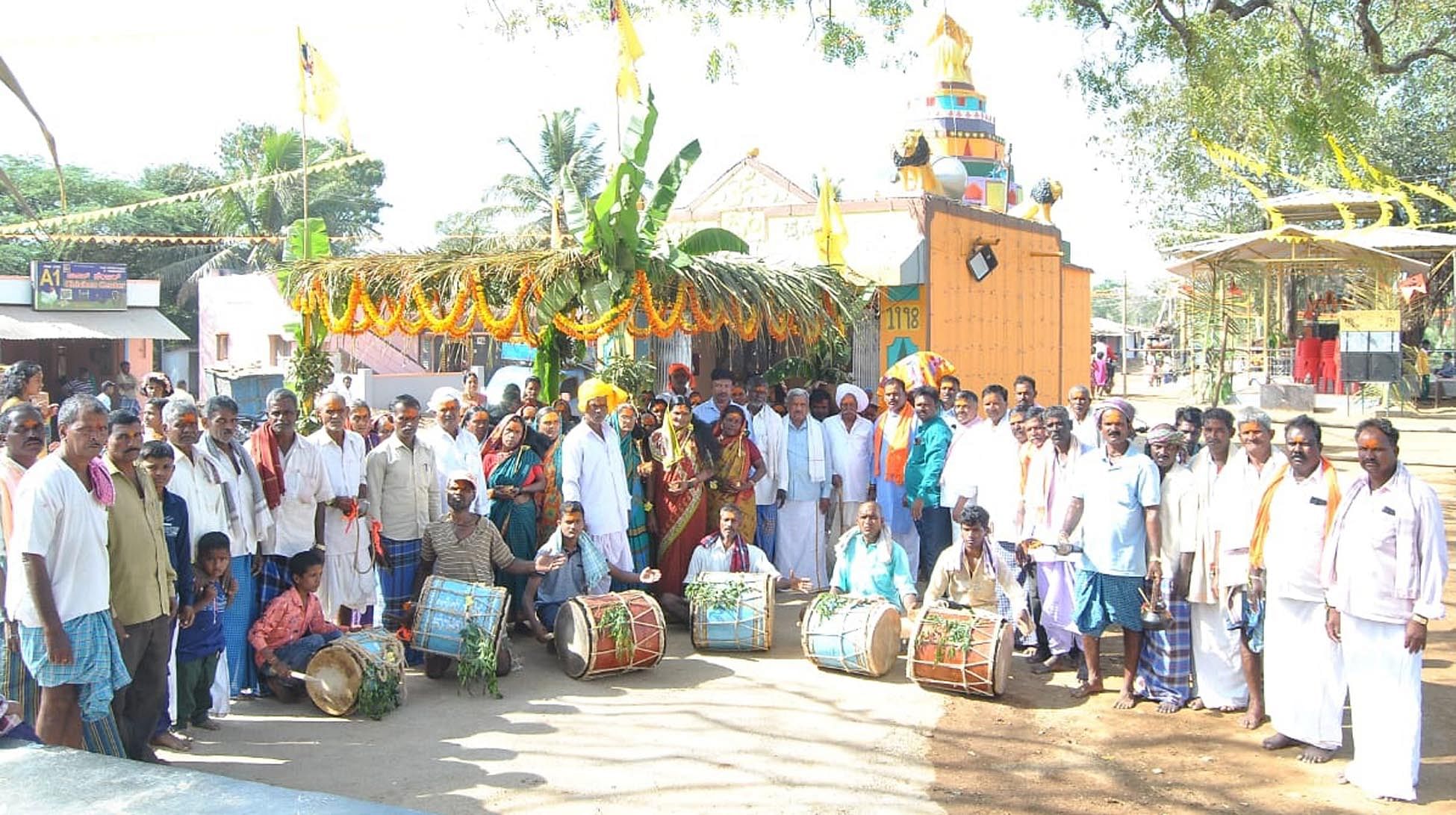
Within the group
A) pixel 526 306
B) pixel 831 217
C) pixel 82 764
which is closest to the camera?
pixel 82 764

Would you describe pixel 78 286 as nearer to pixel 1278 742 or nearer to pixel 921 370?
pixel 921 370

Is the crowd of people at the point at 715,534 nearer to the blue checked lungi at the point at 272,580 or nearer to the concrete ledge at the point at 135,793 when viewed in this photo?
the blue checked lungi at the point at 272,580

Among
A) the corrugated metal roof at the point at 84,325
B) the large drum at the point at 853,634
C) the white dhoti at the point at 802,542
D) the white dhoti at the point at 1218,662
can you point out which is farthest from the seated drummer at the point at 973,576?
the corrugated metal roof at the point at 84,325

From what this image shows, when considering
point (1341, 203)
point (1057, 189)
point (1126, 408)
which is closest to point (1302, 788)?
point (1126, 408)

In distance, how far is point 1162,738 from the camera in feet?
19.6

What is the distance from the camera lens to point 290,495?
22.3 feet

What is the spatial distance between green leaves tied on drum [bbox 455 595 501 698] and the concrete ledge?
4880 millimetres

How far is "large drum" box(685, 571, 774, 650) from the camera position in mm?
7410

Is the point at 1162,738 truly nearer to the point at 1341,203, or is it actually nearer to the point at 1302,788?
the point at 1302,788

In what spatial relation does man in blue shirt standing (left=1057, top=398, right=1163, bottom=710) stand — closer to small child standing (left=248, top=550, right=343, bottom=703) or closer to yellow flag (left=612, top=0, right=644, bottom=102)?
small child standing (left=248, top=550, right=343, bottom=703)

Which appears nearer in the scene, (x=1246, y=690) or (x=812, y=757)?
(x=812, y=757)

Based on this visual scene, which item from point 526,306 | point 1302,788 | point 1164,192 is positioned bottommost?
point 1302,788

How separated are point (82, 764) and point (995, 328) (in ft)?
46.7

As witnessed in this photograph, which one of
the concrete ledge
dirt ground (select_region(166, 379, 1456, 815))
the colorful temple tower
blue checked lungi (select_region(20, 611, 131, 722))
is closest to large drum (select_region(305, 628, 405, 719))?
dirt ground (select_region(166, 379, 1456, 815))
